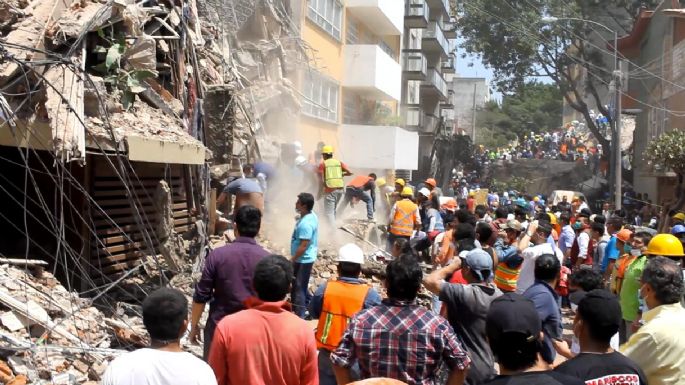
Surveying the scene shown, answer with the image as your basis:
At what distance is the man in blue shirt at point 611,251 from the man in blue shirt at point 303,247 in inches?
159

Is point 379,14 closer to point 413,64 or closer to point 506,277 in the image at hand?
point 413,64

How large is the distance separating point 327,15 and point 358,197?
11.7m

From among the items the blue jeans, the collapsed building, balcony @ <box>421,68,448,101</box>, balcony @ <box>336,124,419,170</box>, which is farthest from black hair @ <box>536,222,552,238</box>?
balcony @ <box>421,68,448,101</box>

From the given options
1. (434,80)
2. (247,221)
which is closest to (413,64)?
(434,80)

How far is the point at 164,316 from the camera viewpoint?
→ 319 cm

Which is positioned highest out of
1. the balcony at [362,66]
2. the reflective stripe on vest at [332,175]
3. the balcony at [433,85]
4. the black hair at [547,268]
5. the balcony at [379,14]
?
the balcony at [379,14]

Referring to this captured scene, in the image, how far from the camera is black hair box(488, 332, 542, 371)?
9.71 ft

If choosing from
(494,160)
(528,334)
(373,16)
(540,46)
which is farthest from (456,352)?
(494,160)

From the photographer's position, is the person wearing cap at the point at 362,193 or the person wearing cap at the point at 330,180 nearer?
the person wearing cap at the point at 330,180

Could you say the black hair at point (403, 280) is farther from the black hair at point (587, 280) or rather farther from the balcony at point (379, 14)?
the balcony at point (379, 14)

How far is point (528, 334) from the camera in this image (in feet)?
9.95

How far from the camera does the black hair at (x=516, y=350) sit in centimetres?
296

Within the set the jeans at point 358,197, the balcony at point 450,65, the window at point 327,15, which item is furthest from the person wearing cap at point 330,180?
the balcony at point 450,65

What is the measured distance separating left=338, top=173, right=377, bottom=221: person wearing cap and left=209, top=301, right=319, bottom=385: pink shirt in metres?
12.8
